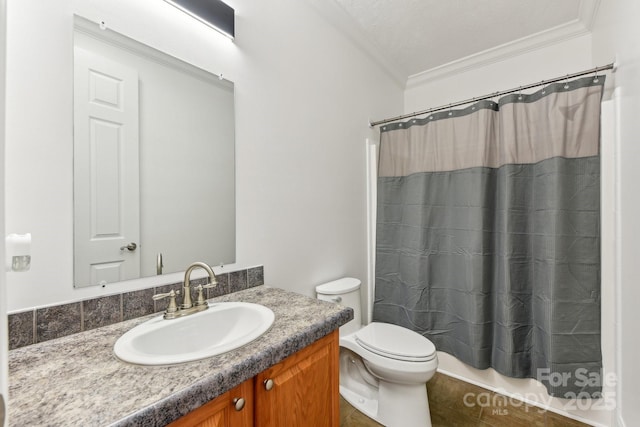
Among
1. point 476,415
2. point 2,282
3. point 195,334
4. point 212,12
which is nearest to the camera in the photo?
point 2,282

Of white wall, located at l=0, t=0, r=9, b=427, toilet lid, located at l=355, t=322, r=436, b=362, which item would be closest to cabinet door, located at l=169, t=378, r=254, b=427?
white wall, located at l=0, t=0, r=9, b=427

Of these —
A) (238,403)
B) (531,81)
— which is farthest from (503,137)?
(238,403)

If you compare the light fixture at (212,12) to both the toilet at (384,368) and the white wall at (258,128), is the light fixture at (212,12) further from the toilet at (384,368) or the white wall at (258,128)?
the toilet at (384,368)

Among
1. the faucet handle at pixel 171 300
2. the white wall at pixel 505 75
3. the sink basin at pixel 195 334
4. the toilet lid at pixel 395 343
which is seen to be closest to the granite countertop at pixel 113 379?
the sink basin at pixel 195 334

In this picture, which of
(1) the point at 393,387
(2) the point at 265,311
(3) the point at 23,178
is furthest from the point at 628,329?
(3) the point at 23,178

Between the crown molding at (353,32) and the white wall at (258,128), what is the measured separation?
5cm

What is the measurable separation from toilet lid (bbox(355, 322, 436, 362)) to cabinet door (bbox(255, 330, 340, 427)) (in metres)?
0.52

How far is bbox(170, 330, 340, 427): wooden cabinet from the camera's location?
0.64 metres

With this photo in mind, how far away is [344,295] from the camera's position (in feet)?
5.55

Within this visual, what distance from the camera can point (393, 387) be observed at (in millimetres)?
1460

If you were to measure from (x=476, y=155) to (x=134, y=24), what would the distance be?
191cm

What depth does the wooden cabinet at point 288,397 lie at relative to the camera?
25.2 inches

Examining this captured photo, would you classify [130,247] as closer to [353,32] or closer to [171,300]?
[171,300]

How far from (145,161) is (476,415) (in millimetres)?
2157
